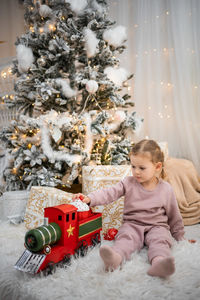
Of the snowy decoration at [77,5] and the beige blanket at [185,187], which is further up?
the snowy decoration at [77,5]

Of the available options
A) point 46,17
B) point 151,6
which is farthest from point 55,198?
point 151,6

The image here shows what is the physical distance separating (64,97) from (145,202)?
3.05 feet

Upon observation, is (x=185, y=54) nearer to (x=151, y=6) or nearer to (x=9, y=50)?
(x=151, y=6)

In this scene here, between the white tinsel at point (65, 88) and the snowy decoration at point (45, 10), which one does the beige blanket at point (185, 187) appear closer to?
the white tinsel at point (65, 88)

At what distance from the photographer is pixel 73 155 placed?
1660 mm

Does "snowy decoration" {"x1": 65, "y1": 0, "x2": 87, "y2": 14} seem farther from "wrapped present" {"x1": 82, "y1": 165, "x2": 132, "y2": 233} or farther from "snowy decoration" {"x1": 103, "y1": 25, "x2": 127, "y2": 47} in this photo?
"wrapped present" {"x1": 82, "y1": 165, "x2": 132, "y2": 233}

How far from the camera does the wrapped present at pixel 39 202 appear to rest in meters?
1.37

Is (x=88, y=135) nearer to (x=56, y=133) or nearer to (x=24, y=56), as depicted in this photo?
(x=56, y=133)

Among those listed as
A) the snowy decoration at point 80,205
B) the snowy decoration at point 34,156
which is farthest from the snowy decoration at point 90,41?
the snowy decoration at point 80,205

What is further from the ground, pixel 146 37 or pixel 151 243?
pixel 146 37

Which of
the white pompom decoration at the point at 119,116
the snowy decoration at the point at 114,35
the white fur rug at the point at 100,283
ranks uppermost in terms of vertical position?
the snowy decoration at the point at 114,35

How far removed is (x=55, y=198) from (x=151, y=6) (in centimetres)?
196

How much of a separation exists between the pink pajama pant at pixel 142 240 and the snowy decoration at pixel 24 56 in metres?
1.20

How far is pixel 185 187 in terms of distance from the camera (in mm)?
1729
